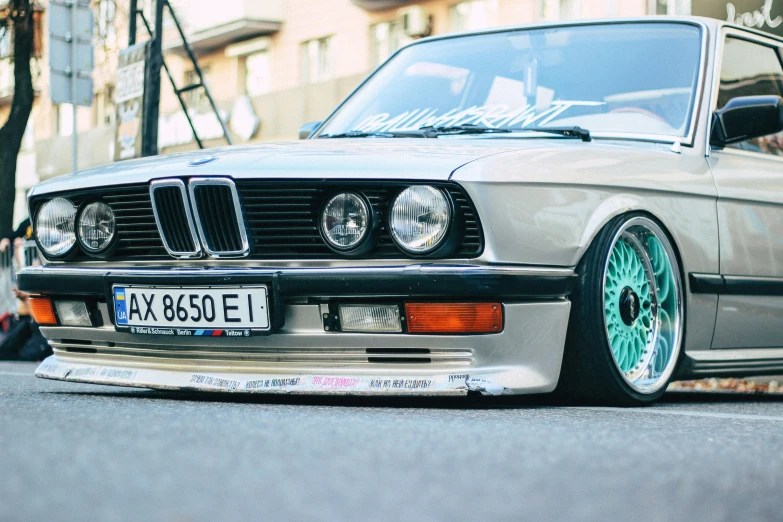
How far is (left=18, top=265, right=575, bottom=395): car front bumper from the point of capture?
4.25m

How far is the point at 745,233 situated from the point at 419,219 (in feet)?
5.80

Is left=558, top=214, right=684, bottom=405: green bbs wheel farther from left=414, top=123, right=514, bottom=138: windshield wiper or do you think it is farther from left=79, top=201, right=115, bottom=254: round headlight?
left=79, top=201, right=115, bottom=254: round headlight

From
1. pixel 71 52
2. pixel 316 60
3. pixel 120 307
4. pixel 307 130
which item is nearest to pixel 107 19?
pixel 316 60

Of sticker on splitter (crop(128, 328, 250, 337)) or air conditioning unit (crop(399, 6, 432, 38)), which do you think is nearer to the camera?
sticker on splitter (crop(128, 328, 250, 337))

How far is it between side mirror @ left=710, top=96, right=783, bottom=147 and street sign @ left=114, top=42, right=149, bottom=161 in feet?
25.4

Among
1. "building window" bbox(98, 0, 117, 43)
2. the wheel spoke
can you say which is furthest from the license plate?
"building window" bbox(98, 0, 117, 43)

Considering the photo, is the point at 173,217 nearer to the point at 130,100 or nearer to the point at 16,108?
A: the point at 130,100

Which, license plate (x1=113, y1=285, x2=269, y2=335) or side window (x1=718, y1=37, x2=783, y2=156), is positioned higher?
side window (x1=718, y1=37, x2=783, y2=156)

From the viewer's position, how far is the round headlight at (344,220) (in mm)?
4344

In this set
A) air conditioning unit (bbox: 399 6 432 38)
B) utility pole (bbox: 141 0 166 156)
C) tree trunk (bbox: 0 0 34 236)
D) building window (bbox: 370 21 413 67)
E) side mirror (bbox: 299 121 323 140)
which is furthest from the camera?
building window (bbox: 370 21 413 67)

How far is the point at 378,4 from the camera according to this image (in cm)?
2402

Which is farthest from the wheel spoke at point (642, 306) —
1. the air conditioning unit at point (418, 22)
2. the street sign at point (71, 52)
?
the air conditioning unit at point (418, 22)

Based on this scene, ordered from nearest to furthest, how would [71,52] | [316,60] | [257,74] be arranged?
[71,52], [316,60], [257,74]

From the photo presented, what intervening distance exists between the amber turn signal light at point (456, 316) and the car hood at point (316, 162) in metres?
0.40
